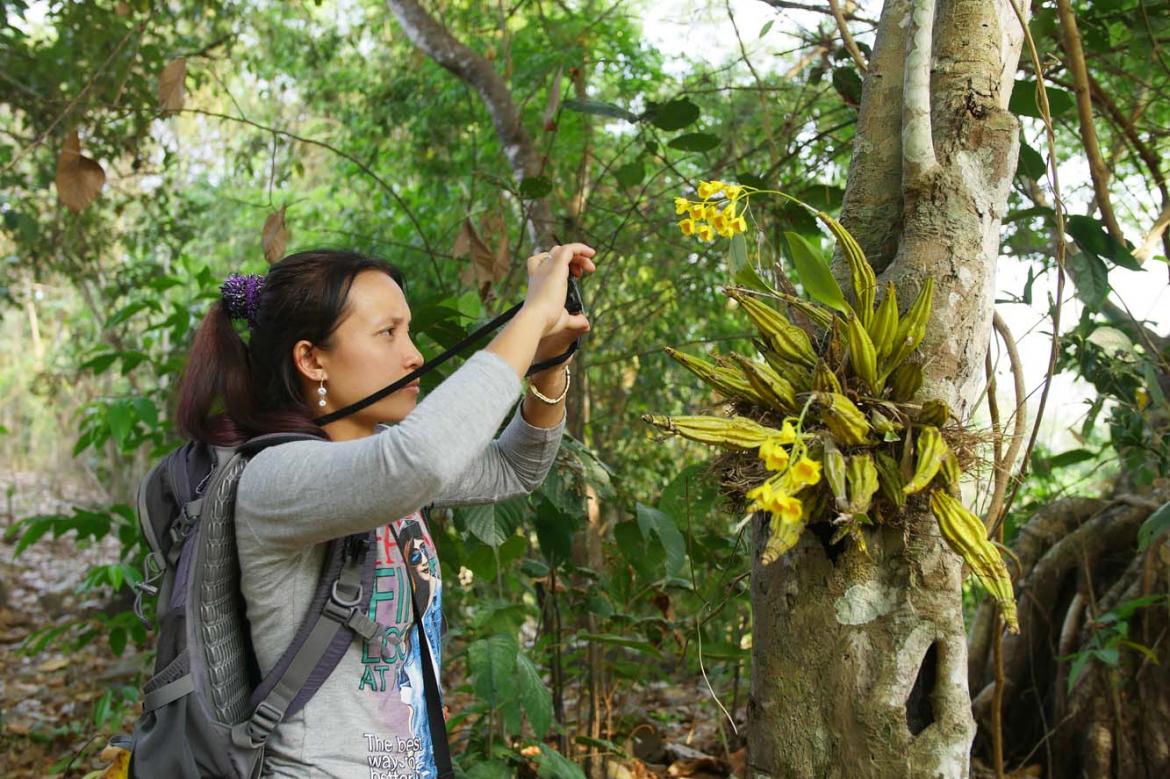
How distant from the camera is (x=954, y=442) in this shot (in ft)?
4.71

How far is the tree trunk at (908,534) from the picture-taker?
4.68ft

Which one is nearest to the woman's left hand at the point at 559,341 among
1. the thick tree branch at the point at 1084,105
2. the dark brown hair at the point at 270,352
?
the dark brown hair at the point at 270,352

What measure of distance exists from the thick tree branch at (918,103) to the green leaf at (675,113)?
115 centimetres

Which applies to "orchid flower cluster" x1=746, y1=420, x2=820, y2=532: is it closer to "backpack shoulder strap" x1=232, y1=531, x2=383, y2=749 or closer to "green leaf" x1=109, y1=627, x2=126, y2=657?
"backpack shoulder strap" x1=232, y1=531, x2=383, y2=749

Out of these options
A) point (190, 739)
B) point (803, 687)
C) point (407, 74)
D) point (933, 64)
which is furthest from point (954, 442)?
point (407, 74)

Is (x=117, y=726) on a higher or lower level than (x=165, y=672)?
lower

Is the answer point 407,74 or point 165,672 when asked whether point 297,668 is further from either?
point 407,74

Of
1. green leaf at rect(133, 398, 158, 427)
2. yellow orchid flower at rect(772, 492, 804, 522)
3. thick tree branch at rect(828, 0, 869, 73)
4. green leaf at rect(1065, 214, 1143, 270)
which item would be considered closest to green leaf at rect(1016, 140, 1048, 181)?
green leaf at rect(1065, 214, 1143, 270)

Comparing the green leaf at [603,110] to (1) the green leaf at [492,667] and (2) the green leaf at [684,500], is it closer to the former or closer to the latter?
(2) the green leaf at [684,500]

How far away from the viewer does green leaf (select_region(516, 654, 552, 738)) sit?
89.0 inches

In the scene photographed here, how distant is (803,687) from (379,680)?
23.4 inches

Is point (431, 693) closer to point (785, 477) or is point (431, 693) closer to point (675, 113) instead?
point (785, 477)

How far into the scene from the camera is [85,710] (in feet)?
15.8

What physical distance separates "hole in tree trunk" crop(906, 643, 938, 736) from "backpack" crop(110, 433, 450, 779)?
750mm
